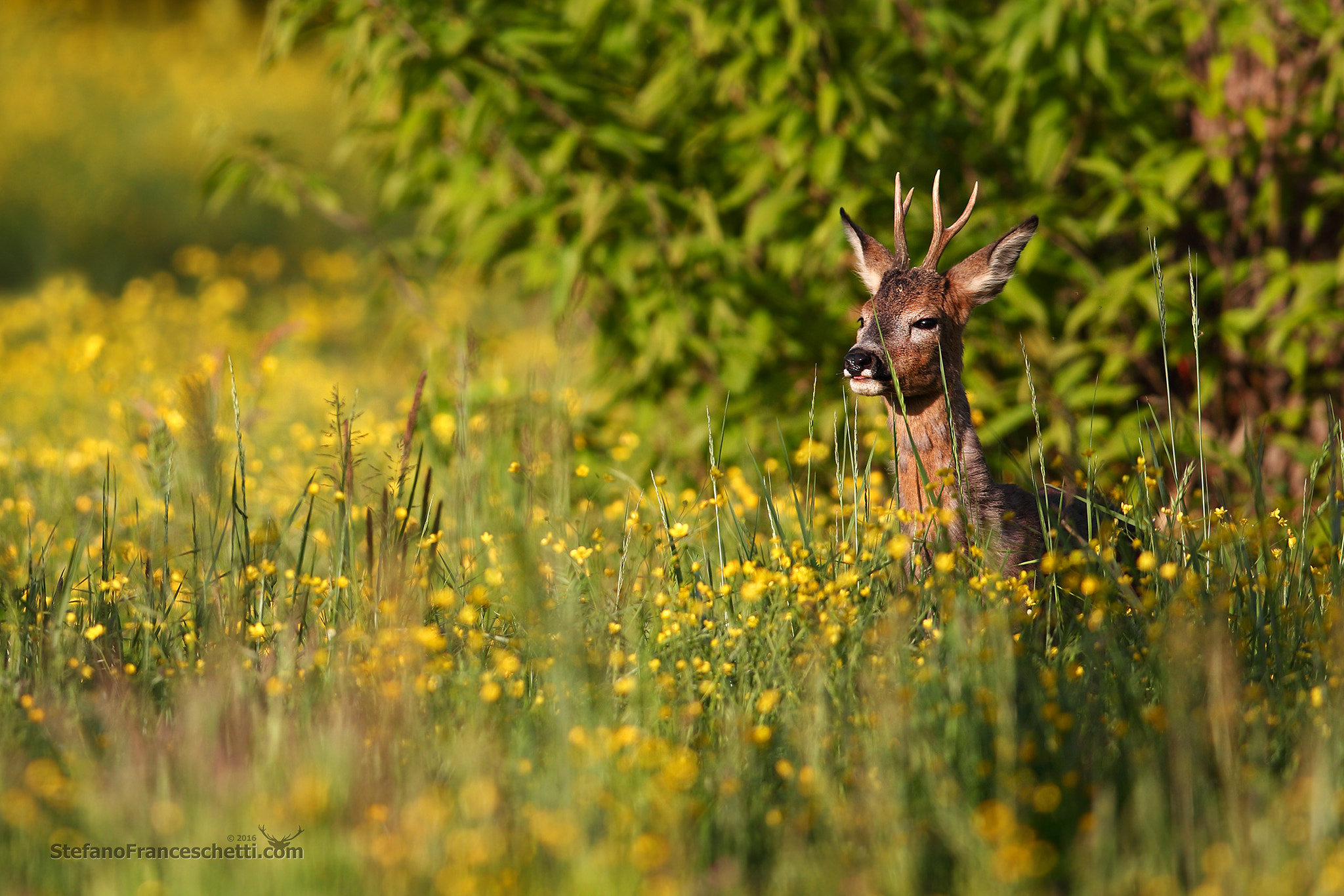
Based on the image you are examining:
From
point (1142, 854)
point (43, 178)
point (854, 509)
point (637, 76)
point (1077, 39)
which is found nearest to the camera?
point (1142, 854)

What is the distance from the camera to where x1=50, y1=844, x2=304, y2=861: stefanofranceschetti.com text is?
2064 millimetres

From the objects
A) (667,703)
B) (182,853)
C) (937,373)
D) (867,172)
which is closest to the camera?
(182,853)

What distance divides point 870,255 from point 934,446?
2.51 feet

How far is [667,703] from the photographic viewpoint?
2.85 metres

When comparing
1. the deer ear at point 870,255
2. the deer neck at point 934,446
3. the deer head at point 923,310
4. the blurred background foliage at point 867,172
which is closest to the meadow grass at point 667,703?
the deer neck at point 934,446

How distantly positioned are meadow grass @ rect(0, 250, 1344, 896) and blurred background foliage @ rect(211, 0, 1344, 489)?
4.39 ft

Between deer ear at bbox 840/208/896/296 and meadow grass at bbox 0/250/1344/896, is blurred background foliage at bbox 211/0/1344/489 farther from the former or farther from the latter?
meadow grass at bbox 0/250/1344/896

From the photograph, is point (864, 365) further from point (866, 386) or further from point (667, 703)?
point (667, 703)

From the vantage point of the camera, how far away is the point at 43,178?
14.8 meters

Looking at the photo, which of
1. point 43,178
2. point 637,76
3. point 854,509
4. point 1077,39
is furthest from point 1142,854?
point 43,178

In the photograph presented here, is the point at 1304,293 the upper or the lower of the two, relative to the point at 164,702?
upper

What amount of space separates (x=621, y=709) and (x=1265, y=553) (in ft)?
5.32

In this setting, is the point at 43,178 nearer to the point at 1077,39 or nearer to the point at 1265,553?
the point at 1077,39

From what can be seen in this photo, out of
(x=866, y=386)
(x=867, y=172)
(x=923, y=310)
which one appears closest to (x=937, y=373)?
Answer: (x=923, y=310)
